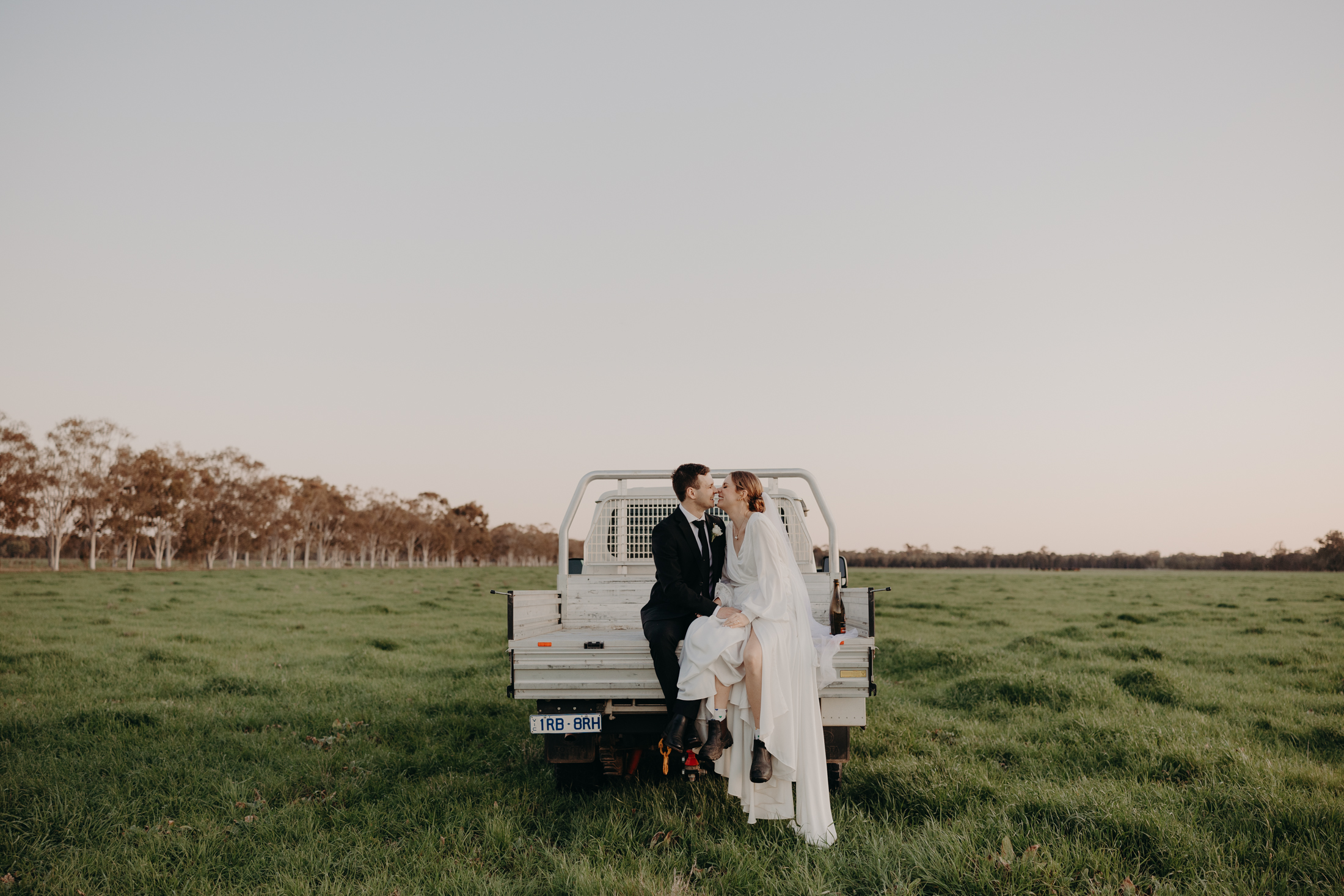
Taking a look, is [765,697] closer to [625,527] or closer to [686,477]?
[686,477]

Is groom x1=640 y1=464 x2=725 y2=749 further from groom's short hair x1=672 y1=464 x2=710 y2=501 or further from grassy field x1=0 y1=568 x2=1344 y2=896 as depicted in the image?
grassy field x1=0 y1=568 x2=1344 y2=896

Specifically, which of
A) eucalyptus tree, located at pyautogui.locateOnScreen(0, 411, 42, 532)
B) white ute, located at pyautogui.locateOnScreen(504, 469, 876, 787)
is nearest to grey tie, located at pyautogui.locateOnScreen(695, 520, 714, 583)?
white ute, located at pyautogui.locateOnScreen(504, 469, 876, 787)

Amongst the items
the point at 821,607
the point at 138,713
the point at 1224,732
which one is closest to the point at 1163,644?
the point at 1224,732

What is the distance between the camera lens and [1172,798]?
484 cm

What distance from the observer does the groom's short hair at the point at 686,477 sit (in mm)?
5270

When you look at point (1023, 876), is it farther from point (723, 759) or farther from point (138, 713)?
point (138, 713)

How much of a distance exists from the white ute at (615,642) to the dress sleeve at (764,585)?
1.48ft

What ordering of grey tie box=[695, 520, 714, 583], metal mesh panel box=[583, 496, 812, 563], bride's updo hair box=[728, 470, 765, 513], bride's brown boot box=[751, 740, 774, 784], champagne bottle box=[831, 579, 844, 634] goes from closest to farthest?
bride's brown boot box=[751, 740, 774, 784] < bride's updo hair box=[728, 470, 765, 513] < grey tie box=[695, 520, 714, 583] < champagne bottle box=[831, 579, 844, 634] < metal mesh panel box=[583, 496, 812, 563]

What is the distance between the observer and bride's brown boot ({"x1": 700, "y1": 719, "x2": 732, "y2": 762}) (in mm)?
4344

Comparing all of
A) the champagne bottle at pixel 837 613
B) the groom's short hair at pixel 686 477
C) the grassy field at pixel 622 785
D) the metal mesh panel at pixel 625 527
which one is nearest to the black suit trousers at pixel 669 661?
the grassy field at pixel 622 785

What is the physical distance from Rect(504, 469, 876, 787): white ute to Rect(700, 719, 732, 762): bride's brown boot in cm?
34

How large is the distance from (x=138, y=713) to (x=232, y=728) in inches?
43.1

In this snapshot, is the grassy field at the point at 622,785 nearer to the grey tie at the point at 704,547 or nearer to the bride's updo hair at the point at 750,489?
the grey tie at the point at 704,547

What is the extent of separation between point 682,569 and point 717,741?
45.6 inches
